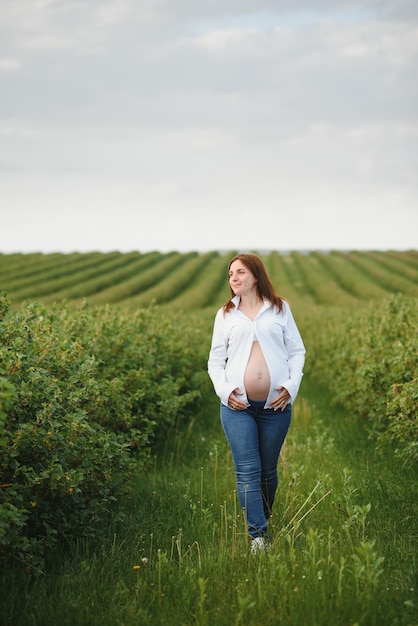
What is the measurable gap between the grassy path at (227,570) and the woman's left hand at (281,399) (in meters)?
0.70

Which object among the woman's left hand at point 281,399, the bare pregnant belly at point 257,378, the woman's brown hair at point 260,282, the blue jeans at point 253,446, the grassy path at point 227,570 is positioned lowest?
the grassy path at point 227,570

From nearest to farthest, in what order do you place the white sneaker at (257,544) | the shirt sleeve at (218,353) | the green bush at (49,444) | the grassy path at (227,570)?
the grassy path at (227,570)
the green bush at (49,444)
the white sneaker at (257,544)
the shirt sleeve at (218,353)

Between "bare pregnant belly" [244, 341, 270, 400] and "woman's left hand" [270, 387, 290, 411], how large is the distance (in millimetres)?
78

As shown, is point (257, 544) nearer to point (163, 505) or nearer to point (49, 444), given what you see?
point (163, 505)

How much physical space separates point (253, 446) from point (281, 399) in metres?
0.42

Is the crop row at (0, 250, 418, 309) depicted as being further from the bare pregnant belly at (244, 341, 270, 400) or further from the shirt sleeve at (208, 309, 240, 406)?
the bare pregnant belly at (244, 341, 270, 400)

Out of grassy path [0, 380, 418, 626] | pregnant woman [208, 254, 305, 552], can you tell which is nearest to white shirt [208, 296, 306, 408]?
pregnant woman [208, 254, 305, 552]

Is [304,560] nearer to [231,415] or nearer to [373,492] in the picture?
[231,415]

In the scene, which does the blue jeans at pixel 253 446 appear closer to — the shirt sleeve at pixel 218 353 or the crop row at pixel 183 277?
the shirt sleeve at pixel 218 353

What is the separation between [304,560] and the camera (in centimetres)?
426

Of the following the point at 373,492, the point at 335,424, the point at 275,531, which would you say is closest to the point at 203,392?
the point at 335,424

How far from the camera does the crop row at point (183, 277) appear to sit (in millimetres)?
43625

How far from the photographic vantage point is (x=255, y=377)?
482 centimetres

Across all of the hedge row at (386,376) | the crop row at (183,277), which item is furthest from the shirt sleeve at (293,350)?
the crop row at (183,277)
